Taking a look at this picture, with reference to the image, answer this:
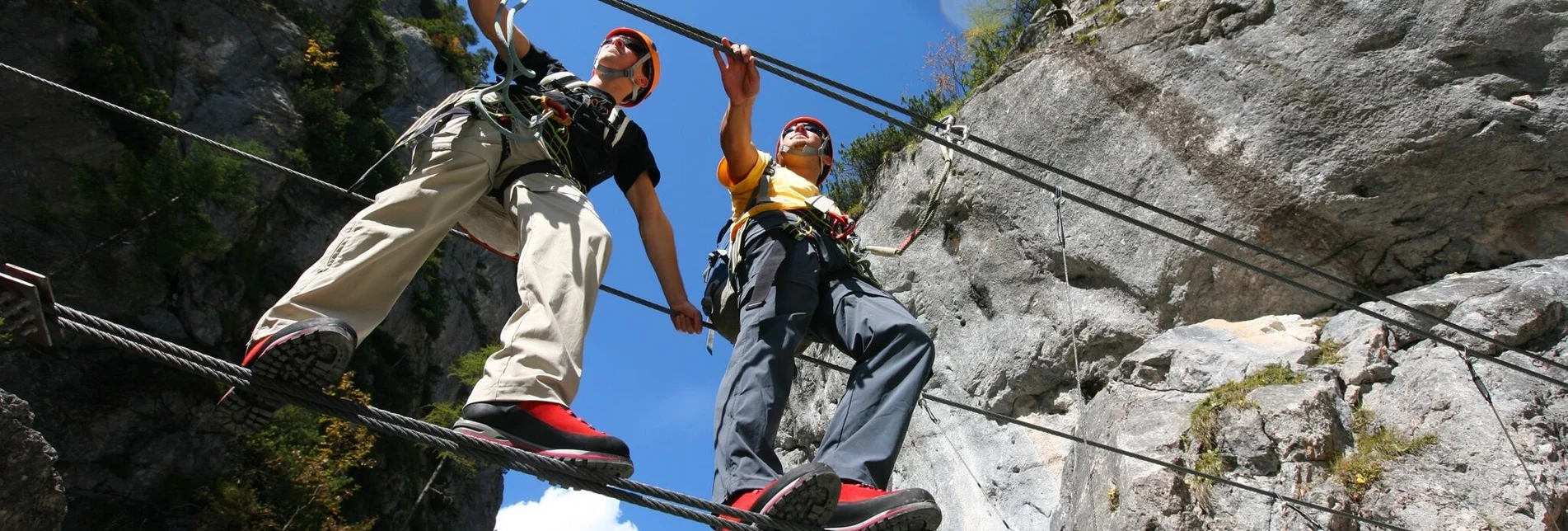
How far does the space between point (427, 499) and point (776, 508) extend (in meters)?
20.6

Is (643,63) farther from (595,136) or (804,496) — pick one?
(804,496)

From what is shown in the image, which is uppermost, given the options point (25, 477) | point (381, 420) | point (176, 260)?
point (381, 420)

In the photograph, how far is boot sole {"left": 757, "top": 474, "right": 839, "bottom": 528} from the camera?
3.12 meters

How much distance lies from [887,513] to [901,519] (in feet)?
0.16

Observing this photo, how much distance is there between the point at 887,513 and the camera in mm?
3285

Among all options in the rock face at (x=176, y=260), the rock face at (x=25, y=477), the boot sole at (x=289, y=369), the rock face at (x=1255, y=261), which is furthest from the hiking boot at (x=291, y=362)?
the rock face at (x=176, y=260)

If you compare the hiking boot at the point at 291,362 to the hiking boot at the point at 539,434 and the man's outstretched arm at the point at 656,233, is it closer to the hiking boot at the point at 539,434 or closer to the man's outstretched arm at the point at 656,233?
the hiking boot at the point at 539,434

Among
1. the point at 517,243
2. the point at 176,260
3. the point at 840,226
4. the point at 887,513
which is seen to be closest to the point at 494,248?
the point at 517,243

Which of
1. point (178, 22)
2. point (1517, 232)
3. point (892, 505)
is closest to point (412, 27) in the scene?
point (178, 22)

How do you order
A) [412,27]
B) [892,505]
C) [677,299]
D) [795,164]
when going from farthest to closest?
[412,27] < [795,164] < [677,299] < [892,505]

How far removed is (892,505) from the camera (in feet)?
10.9

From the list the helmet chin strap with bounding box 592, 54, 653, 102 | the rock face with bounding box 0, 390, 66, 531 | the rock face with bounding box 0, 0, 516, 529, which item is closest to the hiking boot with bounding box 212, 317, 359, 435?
the helmet chin strap with bounding box 592, 54, 653, 102

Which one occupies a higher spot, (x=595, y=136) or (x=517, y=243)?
(x=595, y=136)

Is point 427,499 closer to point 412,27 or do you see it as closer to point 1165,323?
point 412,27
